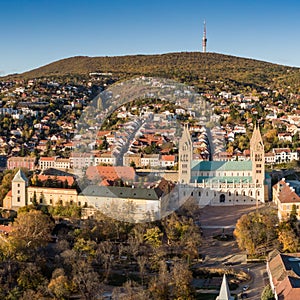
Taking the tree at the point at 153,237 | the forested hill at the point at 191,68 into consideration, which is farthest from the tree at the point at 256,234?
the forested hill at the point at 191,68

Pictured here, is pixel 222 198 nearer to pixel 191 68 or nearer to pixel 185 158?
pixel 185 158

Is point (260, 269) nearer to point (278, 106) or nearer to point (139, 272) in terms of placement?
point (139, 272)

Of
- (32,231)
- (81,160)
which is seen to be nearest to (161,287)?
(32,231)

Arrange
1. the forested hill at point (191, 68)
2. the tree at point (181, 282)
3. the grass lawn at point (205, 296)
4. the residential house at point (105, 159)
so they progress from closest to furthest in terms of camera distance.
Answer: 1. the tree at point (181, 282)
2. the grass lawn at point (205, 296)
3. the residential house at point (105, 159)
4. the forested hill at point (191, 68)

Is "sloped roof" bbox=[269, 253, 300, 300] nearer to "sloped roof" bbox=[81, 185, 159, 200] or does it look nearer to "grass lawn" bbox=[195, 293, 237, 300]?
"grass lawn" bbox=[195, 293, 237, 300]

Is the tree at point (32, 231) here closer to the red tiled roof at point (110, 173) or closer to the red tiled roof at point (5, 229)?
the red tiled roof at point (5, 229)

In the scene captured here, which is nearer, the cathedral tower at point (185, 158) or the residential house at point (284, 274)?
the residential house at point (284, 274)
